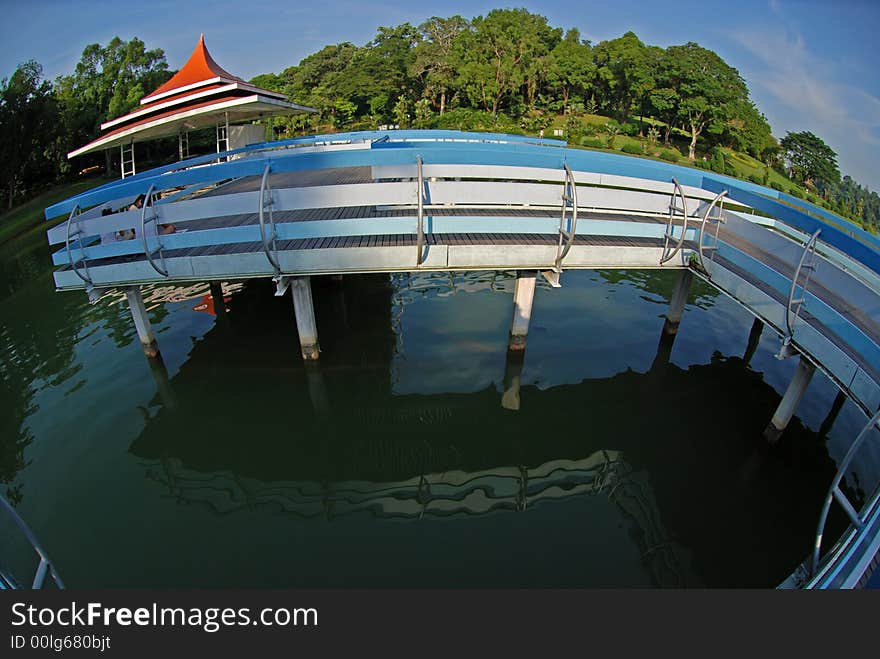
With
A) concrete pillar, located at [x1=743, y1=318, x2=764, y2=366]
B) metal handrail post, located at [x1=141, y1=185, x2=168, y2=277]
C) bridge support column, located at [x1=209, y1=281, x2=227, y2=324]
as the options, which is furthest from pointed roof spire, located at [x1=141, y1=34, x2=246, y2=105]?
concrete pillar, located at [x1=743, y1=318, x2=764, y2=366]

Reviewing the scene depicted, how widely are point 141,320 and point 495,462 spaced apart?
25.7ft

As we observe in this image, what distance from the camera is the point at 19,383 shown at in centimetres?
1018

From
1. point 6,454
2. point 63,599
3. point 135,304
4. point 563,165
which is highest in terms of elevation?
point 563,165

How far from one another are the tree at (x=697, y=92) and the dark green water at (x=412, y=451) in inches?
1355

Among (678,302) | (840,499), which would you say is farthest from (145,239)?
(678,302)

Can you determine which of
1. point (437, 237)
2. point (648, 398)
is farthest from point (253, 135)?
point (648, 398)

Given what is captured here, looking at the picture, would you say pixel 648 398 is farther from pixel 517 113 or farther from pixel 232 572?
pixel 517 113

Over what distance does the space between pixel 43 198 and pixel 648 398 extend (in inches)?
1311

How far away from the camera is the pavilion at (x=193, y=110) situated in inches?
547

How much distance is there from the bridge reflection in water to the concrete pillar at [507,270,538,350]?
0.38 meters

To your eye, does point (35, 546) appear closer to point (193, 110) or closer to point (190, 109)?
point (193, 110)

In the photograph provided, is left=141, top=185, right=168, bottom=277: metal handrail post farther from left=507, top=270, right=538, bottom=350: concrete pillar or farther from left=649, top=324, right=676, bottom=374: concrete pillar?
left=649, top=324, right=676, bottom=374: concrete pillar

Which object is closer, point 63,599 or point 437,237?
Result: point 63,599

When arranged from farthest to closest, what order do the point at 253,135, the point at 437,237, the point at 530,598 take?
the point at 253,135, the point at 437,237, the point at 530,598
